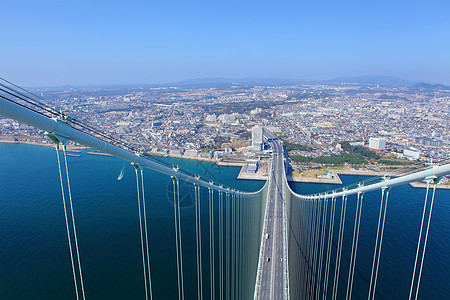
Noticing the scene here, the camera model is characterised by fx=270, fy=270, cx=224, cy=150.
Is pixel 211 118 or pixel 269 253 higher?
pixel 211 118

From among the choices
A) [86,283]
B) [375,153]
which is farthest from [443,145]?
[86,283]

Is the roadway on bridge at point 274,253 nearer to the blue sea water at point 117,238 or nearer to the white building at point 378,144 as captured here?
the blue sea water at point 117,238

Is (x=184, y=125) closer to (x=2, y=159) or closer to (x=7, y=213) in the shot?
(x=2, y=159)

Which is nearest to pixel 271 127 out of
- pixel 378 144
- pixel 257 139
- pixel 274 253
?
pixel 257 139

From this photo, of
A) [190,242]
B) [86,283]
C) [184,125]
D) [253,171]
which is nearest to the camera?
[86,283]

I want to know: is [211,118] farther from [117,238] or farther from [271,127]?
[117,238]

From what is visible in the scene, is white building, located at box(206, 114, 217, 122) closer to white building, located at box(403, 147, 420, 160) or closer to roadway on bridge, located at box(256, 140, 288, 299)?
white building, located at box(403, 147, 420, 160)

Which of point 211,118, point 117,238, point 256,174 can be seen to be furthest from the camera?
point 211,118
